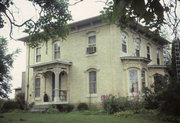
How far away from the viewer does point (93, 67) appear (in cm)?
2088

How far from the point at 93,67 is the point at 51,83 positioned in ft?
16.3

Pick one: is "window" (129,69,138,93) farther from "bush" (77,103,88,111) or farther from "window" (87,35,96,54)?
"bush" (77,103,88,111)

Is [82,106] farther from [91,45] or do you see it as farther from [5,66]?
[5,66]

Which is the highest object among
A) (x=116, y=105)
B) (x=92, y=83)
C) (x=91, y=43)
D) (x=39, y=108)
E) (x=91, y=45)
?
(x=91, y=43)

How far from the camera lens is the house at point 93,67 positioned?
20.1m

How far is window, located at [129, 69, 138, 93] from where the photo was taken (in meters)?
20.2

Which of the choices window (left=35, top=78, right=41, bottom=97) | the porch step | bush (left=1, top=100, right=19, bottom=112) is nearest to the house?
window (left=35, top=78, right=41, bottom=97)

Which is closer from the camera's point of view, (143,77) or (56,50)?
(143,77)

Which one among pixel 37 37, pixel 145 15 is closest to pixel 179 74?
pixel 37 37

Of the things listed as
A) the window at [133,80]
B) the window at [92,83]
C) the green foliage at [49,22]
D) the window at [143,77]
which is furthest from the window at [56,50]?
the green foliage at [49,22]

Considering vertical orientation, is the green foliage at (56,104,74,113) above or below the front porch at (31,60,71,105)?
below

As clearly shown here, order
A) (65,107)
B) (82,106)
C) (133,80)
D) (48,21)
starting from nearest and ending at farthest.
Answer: (48,21)
(82,106)
(133,80)
(65,107)

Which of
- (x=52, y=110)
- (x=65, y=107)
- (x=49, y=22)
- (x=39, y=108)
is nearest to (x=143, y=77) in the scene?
(x=65, y=107)

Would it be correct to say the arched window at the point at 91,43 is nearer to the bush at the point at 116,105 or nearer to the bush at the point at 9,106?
the bush at the point at 116,105
